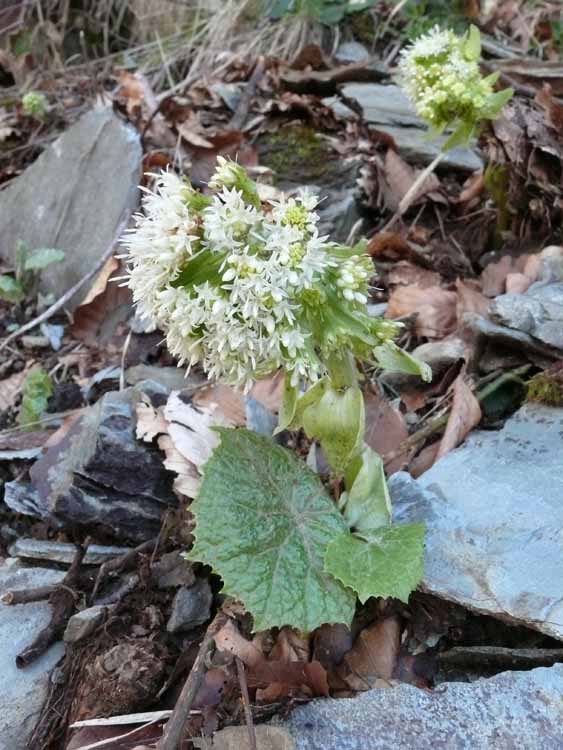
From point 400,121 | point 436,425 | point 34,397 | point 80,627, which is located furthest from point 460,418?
point 400,121

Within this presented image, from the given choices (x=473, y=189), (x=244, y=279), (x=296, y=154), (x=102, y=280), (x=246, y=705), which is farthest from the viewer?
(x=296, y=154)

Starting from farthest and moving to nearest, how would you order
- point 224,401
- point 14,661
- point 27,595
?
point 224,401 < point 27,595 < point 14,661

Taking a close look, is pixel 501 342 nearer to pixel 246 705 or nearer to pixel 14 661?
pixel 246 705

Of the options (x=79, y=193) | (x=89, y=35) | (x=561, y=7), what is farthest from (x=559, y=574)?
(x=89, y=35)

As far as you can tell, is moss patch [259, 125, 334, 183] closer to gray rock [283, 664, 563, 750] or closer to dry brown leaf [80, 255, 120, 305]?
dry brown leaf [80, 255, 120, 305]

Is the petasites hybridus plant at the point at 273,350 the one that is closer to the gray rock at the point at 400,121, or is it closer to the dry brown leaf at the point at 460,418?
the dry brown leaf at the point at 460,418

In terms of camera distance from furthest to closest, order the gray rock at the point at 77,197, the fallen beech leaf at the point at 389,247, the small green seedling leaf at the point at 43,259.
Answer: the gray rock at the point at 77,197
the small green seedling leaf at the point at 43,259
the fallen beech leaf at the point at 389,247

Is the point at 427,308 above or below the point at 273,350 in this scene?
below

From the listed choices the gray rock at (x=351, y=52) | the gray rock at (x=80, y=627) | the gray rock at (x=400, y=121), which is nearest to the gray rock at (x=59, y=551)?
the gray rock at (x=80, y=627)
